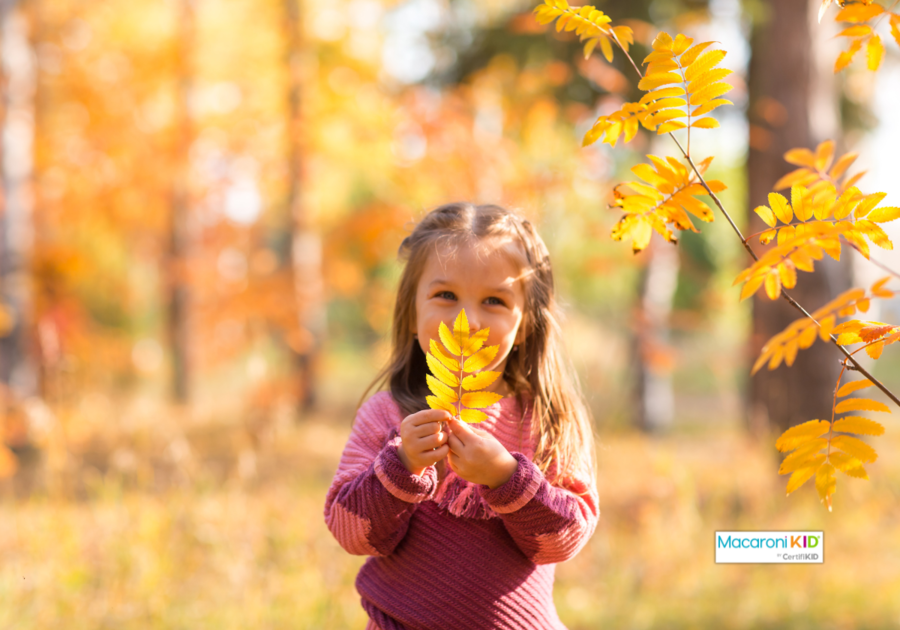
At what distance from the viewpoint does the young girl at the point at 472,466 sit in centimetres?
121

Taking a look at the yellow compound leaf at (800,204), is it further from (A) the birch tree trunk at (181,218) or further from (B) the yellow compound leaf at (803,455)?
(A) the birch tree trunk at (181,218)

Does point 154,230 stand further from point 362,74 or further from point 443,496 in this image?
point 443,496

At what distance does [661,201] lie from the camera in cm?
123

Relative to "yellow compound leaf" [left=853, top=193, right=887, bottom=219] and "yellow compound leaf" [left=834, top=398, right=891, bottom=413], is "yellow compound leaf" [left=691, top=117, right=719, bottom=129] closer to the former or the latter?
"yellow compound leaf" [left=853, top=193, right=887, bottom=219]

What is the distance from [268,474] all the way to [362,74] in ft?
16.3

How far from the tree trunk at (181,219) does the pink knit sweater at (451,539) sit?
8.28 meters

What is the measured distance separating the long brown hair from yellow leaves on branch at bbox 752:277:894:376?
471 mm

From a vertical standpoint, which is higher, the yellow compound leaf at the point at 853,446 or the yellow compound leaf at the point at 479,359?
the yellow compound leaf at the point at 479,359

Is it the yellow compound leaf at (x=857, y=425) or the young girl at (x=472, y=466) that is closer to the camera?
the yellow compound leaf at (x=857, y=425)

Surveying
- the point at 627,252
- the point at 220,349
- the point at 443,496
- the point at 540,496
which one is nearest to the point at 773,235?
the point at 540,496

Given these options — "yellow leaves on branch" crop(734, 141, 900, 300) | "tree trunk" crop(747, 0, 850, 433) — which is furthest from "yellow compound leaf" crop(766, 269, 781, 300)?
"tree trunk" crop(747, 0, 850, 433)

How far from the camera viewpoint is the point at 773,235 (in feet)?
3.85

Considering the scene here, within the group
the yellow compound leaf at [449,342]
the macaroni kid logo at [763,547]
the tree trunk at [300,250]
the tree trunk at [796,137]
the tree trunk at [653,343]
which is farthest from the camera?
the tree trunk at [300,250]

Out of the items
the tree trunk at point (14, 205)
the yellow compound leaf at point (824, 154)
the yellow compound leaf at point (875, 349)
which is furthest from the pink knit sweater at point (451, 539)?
the tree trunk at point (14, 205)
